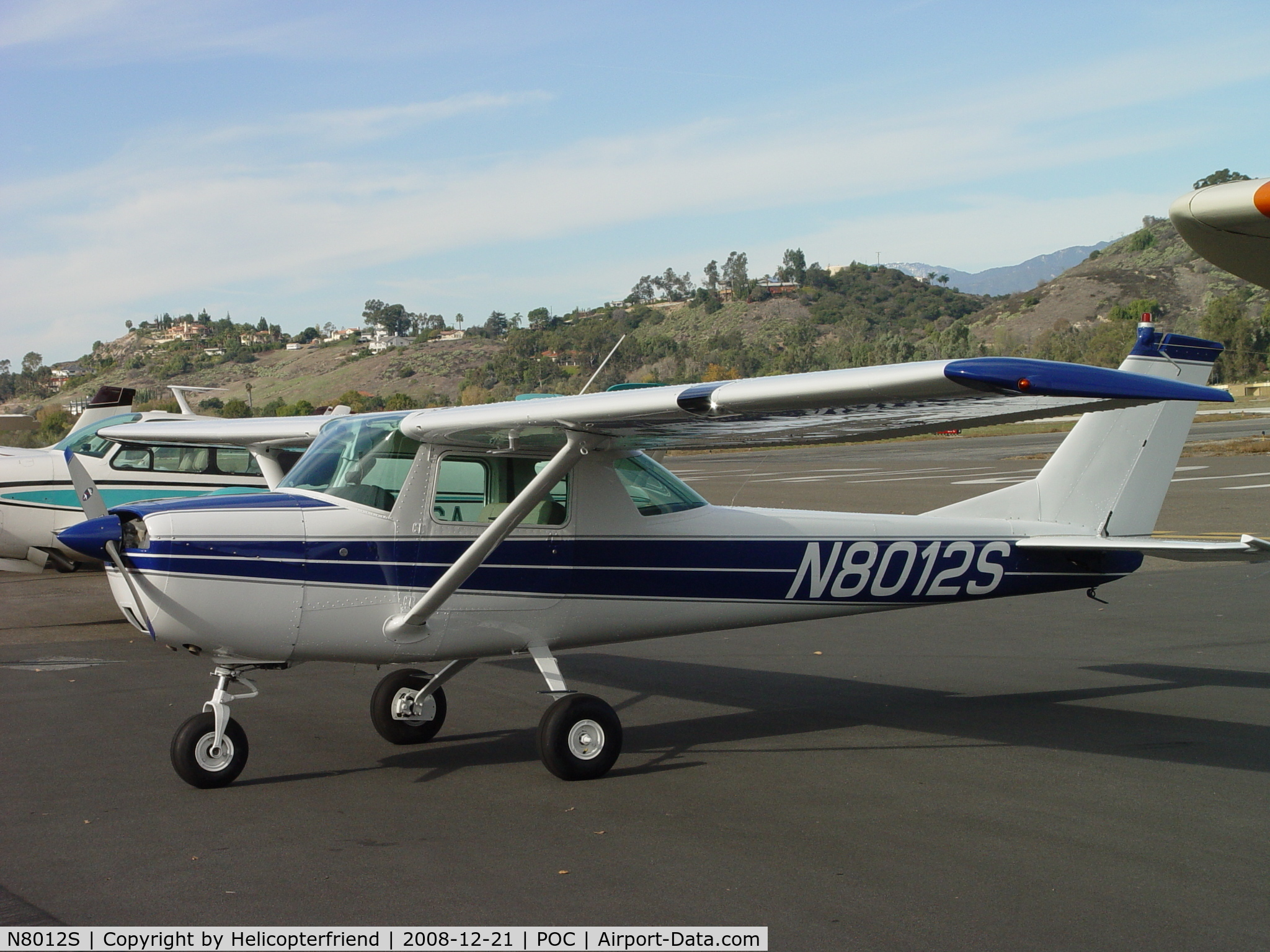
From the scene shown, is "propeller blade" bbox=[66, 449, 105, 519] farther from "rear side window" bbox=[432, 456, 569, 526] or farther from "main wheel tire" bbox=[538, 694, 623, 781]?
"main wheel tire" bbox=[538, 694, 623, 781]

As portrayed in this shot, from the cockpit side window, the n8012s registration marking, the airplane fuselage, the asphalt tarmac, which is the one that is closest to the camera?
the asphalt tarmac

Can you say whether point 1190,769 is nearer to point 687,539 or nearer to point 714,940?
point 687,539

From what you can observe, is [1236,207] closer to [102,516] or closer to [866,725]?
[866,725]

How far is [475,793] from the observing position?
591 cm

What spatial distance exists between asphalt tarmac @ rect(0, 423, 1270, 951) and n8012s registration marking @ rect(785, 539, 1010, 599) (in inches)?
34.9

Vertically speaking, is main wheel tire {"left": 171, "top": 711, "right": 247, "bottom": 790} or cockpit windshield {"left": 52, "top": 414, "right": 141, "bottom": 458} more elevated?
cockpit windshield {"left": 52, "top": 414, "right": 141, "bottom": 458}

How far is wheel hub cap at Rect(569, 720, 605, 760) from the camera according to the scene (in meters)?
6.19

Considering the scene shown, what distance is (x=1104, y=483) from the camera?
814cm

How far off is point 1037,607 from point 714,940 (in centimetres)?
919

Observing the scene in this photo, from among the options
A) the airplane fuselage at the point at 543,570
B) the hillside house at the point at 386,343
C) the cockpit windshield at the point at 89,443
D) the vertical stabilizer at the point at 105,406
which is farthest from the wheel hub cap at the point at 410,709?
the hillside house at the point at 386,343

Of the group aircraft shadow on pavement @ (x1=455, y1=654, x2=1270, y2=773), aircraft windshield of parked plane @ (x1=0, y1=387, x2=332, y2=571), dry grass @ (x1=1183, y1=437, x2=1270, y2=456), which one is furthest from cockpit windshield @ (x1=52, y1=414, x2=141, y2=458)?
dry grass @ (x1=1183, y1=437, x2=1270, y2=456)

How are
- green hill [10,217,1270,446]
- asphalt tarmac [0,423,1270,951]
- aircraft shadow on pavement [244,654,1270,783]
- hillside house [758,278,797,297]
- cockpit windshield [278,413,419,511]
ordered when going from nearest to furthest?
asphalt tarmac [0,423,1270,951], cockpit windshield [278,413,419,511], aircraft shadow on pavement [244,654,1270,783], green hill [10,217,1270,446], hillside house [758,278,797,297]

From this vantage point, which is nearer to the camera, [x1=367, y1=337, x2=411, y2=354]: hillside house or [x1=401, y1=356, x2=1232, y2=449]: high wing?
[x1=401, y1=356, x2=1232, y2=449]: high wing

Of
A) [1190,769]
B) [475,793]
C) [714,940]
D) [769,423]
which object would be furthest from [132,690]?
[1190,769]
